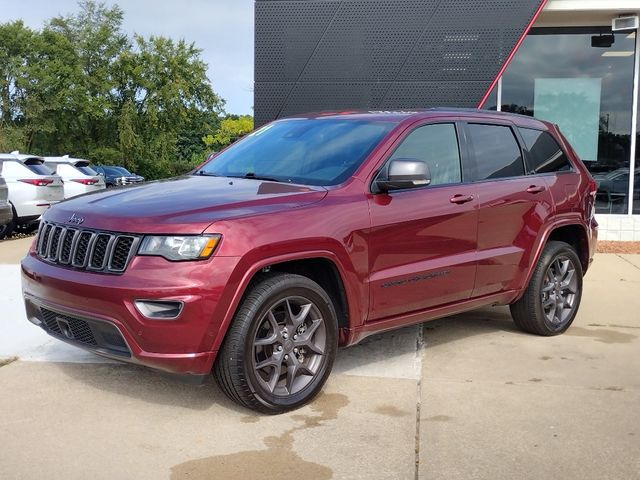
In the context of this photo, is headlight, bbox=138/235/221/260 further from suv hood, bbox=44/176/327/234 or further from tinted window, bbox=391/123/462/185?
tinted window, bbox=391/123/462/185

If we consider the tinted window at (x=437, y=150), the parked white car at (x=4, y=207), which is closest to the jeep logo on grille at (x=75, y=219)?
the tinted window at (x=437, y=150)

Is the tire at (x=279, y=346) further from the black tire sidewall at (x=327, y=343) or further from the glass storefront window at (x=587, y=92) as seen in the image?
the glass storefront window at (x=587, y=92)

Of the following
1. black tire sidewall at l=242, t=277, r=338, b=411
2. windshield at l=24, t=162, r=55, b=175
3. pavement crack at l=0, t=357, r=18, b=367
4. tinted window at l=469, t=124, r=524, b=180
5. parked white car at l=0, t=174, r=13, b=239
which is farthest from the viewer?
windshield at l=24, t=162, r=55, b=175

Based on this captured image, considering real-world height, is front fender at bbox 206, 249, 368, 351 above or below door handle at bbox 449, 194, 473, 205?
below

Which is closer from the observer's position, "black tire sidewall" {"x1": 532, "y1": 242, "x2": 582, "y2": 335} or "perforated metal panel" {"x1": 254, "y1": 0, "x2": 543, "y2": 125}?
"black tire sidewall" {"x1": 532, "y1": 242, "x2": 582, "y2": 335}

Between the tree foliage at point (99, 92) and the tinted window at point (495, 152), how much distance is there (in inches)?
1489

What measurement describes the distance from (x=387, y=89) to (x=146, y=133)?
1465 inches

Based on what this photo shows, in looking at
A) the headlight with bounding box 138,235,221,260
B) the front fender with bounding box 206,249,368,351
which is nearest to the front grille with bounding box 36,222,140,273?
the headlight with bounding box 138,235,221,260

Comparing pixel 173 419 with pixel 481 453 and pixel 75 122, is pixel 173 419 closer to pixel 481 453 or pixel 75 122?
pixel 481 453

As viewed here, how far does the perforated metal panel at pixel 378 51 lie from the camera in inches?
458

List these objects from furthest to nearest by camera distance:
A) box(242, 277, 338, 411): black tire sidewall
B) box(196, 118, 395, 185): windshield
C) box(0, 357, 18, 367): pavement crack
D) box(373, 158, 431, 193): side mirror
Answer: box(0, 357, 18, 367): pavement crack
box(196, 118, 395, 185): windshield
box(373, 158, 431, 193): side mirror
box(242, 277, 338, 411): black tire sidewall

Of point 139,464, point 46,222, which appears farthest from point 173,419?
point 46,222

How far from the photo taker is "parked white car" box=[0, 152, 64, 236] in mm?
13180

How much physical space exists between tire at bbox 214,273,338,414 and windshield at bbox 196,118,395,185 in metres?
0.82
